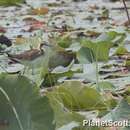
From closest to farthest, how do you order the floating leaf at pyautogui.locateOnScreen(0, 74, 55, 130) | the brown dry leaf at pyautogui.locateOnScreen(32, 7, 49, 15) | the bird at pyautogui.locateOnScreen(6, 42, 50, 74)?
the floating leaf at pyautogui.locateOnScreen(0, 74, 55, 130) → the bird at pyautogui.locateOnScreen(6, 42, 50, 74) → the brown dry leaf at pyautogui.locateOnScreen(32, 7, 49, 15)

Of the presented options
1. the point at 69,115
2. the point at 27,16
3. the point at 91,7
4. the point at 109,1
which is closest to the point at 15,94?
the point at 69,115

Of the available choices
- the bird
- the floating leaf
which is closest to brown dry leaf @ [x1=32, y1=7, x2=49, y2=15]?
the bird

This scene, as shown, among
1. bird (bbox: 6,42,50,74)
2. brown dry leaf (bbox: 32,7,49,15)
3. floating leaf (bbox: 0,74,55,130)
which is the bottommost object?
brown dry leaf (bbox: 32,7,49,15)

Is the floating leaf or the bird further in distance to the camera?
the bird

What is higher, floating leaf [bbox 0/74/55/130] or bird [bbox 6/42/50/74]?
floating leaf [bbox 0/74/55/130]

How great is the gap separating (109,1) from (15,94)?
464cm

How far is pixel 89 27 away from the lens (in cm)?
390

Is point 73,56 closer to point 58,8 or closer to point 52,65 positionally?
point 52,65

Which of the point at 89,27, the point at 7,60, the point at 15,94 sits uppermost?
the point at 15,94

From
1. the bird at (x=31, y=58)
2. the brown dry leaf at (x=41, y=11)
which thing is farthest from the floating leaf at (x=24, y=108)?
the brown dry leaf at (x=41, y=11)

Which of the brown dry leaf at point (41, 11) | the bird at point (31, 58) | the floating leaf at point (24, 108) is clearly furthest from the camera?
the brown dry leaf at point (41, 11)

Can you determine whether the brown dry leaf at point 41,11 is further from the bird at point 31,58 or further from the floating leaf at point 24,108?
the floating leaf at point 24,108

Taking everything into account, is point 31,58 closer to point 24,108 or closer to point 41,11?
point 24,108

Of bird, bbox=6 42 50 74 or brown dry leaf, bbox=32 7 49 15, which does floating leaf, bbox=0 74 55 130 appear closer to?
bird, bbox=6 42 50 74
